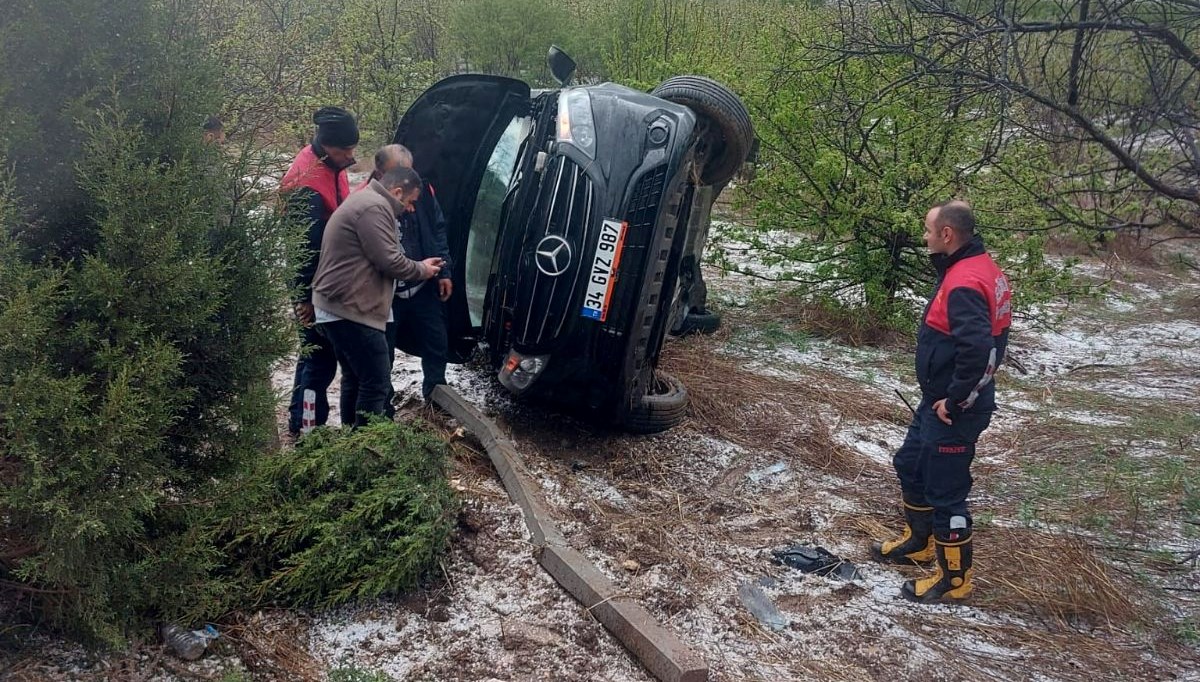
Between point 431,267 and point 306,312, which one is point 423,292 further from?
point 306,312

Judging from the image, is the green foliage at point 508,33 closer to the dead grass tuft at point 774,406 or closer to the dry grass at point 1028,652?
the dead grass tuft at point 774,406

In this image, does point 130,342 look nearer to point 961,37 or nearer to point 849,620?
point 849,620

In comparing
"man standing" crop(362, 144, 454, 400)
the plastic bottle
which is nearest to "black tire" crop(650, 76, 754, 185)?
"man standing" crop(362, 144, 454, 400)

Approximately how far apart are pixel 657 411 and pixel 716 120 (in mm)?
1972

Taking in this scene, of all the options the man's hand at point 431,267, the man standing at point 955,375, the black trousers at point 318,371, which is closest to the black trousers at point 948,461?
the man standing at point 955,375

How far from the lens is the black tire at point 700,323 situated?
310 inches

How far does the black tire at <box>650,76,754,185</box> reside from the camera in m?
5.39

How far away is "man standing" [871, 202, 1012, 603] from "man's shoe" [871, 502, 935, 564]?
0.51 feet

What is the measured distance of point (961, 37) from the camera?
411cm

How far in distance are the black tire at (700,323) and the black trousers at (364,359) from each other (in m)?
3.78

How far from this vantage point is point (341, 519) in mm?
3354

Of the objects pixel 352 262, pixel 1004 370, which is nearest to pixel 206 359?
pixel 352 262

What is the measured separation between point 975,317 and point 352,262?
121 inches

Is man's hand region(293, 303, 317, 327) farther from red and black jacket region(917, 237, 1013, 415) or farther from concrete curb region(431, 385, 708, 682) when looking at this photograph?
red and black jacket region(917, 237, 1013, 415)
